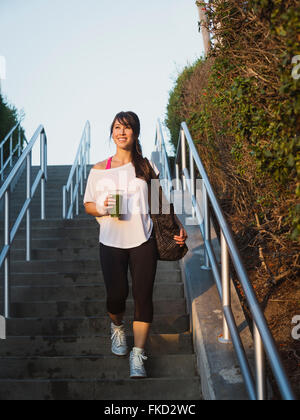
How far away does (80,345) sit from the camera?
10.3 ft

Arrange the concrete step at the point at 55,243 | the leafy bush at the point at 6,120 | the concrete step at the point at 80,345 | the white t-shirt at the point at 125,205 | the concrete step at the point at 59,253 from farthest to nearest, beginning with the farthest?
the leafy bush at the point at 6,120 < the concrete step at the point at 55,243 < the concrete step at the point at 59,253 < the concrete step at the point at 80,345 < the white t-shirt at the point at 125,205

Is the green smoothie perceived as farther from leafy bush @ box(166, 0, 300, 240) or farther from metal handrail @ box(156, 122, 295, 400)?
→ leafy bush @ box(166, 0, 300, 240)

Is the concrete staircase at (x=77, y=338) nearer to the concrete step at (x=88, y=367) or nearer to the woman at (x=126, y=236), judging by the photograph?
the concrete step at (x=88, y=367)

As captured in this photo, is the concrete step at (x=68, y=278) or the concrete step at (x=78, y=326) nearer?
the concrete step at (x=78, y=326)

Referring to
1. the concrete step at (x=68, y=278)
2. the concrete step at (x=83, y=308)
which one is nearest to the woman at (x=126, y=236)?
the concrete step at (x=83, y=308)

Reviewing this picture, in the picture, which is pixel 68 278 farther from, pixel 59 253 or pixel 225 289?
pixel 225 289

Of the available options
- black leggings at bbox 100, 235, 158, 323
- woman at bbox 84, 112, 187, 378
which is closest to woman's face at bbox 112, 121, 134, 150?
woman at bbox 84, 112, 187, 378

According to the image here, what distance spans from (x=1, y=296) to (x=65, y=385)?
137cm

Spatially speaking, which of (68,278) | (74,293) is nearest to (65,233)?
(68,278)

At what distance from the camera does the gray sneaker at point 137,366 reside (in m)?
2.73

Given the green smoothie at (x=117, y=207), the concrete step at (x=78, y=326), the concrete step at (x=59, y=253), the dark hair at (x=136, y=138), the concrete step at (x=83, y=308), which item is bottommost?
the concrete step at (x=78, y=326)

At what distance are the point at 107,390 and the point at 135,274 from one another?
0.67 meters

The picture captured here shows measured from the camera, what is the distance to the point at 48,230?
16.3 feet
